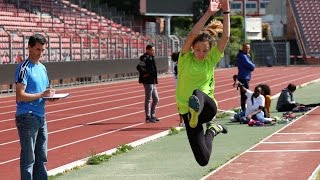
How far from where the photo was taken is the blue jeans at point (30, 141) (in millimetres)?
8398

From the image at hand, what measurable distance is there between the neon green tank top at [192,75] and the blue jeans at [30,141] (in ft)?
4.92

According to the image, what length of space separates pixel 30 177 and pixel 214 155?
4.61 m

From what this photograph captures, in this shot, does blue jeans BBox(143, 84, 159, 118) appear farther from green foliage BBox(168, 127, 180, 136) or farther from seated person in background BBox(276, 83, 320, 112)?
seated person in background BBox(276, 83, 320, 112)

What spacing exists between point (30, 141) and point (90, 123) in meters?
11.3

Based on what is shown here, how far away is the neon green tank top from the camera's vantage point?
27.0 feet

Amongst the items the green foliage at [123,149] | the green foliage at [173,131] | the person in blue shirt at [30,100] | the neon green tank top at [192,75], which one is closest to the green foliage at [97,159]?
the green foliage at [123,149]

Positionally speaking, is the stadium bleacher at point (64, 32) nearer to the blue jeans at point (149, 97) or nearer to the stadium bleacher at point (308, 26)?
the blue jeans at point (149, 97)

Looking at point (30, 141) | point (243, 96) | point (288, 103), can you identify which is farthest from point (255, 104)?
point (30, 141)

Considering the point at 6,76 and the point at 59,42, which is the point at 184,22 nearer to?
the point at 59,42

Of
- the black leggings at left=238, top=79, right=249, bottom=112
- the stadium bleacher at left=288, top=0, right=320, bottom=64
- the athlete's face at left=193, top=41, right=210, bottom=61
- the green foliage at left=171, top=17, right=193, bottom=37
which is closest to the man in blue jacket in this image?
the black leggings at left=238, top=79, right=249, bottom=112

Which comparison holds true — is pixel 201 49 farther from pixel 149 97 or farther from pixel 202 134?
pixel 149 97

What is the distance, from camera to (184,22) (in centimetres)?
7881

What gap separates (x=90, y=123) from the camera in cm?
1973

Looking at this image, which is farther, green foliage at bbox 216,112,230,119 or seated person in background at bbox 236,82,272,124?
green foliage at bbox 216,112,230,119
